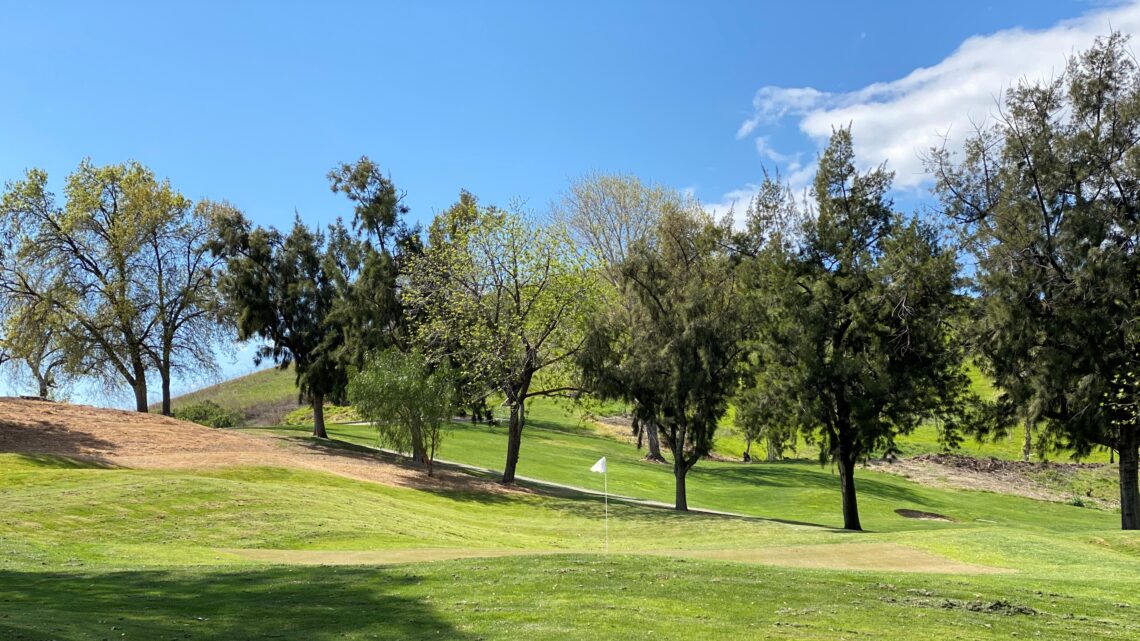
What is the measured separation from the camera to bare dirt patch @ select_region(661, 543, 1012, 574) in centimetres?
2053

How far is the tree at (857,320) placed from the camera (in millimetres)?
32094

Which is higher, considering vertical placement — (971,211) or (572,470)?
(971,211)

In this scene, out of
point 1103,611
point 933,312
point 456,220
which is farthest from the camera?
point 456,220

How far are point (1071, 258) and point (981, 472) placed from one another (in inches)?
1150

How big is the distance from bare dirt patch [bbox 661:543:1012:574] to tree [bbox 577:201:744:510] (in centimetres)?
1175

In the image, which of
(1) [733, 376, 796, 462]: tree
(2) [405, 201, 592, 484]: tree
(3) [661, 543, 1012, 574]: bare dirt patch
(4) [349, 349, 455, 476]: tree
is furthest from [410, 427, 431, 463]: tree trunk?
(3) [661, 543, 1012, 574]: bare dirt patch

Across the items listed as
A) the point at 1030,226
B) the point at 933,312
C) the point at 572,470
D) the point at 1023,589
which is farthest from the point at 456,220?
the point at 1023,589

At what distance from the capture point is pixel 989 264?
3031 centimetres

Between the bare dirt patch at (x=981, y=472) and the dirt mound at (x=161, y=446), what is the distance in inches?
1140

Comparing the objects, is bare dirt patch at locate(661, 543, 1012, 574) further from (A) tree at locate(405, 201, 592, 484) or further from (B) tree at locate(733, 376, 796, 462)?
(A) tree at locate(405, 201, 592, 484)

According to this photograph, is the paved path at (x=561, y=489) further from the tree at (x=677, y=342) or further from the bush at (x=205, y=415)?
the bush at (x=205, y=415)

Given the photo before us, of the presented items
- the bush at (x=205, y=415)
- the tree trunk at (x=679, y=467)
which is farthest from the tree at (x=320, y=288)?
the tree trunk at (x=679, y=467)

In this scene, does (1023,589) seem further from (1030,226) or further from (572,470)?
(572,470)

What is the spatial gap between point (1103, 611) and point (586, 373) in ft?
84.8
